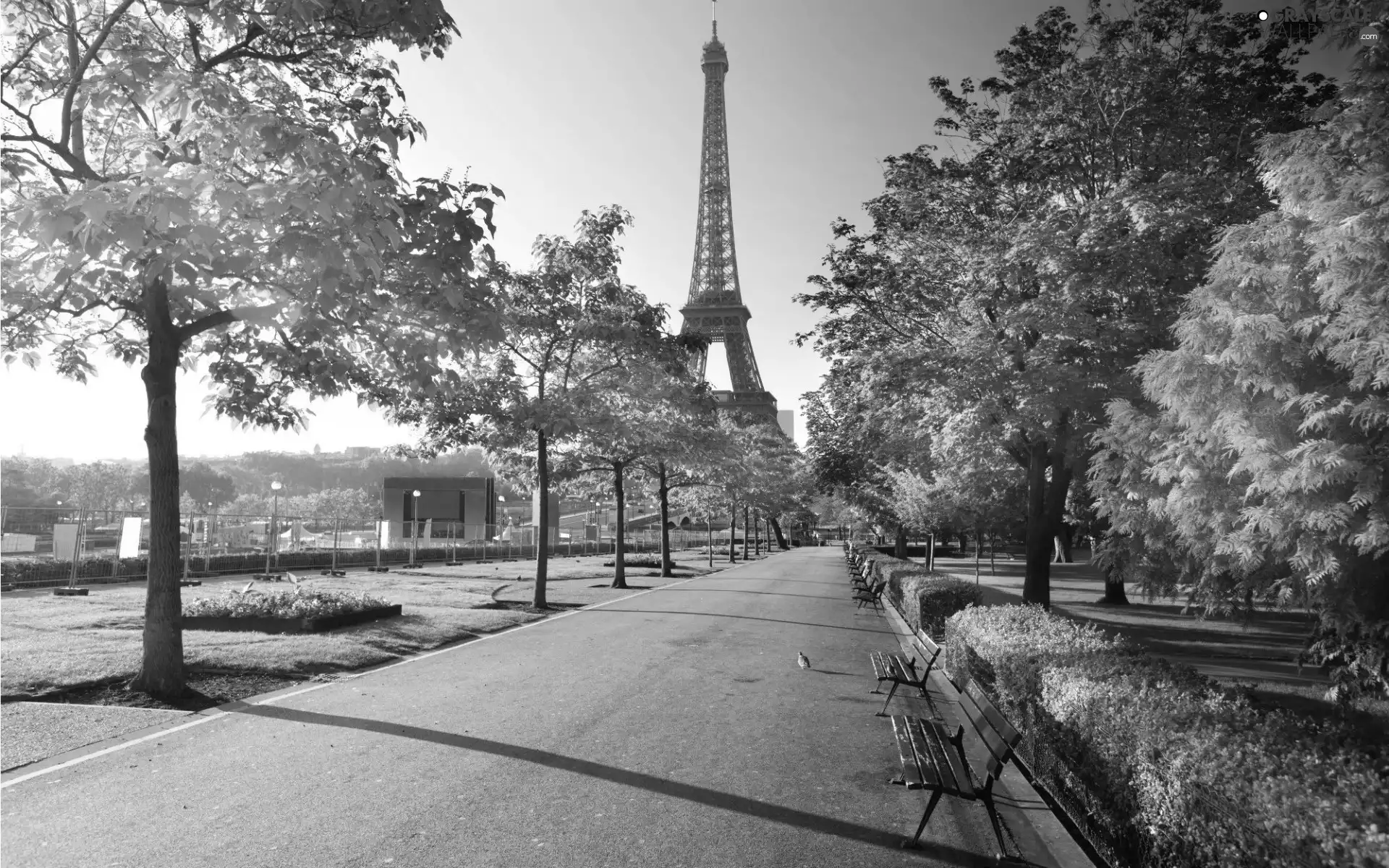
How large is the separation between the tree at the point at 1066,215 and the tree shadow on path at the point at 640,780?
10258mm

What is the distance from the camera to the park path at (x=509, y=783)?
16.2 feet

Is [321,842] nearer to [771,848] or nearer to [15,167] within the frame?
[771,848]

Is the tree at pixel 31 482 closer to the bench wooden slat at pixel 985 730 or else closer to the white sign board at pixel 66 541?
the white sign board at pixel 66 541

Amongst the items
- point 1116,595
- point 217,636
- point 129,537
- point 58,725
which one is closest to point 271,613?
point 217,636

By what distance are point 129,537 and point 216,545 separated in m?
5.92

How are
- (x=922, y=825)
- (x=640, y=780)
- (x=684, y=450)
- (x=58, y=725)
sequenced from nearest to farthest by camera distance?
(x=922, y=825) → (x=640, y=780) → (x=58, y=725) → (x=684, y=450)

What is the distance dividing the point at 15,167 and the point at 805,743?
7954 millimetres

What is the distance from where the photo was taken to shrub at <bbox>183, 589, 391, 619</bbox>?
13.8 meters

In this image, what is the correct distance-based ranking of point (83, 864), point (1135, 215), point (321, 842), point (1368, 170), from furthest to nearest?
1. point (1135, 215)
2. point (1368, 170)
3. point (321, 842)
4. point (83, 864)

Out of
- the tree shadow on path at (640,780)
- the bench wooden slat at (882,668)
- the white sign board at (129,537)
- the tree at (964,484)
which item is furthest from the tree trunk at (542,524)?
the tree shadow on path at (640,780)

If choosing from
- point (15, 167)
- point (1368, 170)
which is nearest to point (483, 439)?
point (15, 167)

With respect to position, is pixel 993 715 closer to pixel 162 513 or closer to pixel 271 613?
pixel 162 513

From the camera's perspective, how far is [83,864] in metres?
4.58

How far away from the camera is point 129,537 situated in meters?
20.8
